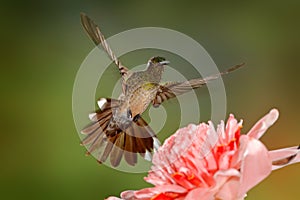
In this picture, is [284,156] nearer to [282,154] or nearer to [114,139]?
[282,154]

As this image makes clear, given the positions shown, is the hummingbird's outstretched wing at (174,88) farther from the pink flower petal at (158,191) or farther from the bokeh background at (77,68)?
the bokeh background at (77,68)

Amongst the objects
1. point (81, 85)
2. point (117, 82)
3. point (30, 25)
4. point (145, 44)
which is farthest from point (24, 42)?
point (117, 82)

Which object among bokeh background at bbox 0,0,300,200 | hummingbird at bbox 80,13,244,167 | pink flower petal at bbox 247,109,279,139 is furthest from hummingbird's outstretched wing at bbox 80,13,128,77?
bokeh background at bbox 0,0,300,200

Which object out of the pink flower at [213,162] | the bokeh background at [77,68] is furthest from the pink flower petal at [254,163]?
the bokeh background at [77,68]

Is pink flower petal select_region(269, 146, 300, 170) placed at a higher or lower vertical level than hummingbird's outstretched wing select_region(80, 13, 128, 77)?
lower

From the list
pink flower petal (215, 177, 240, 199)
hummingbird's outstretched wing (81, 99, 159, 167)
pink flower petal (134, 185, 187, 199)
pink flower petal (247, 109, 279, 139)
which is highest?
hummingbird's outstretched wing (81, 99, 159, 167)

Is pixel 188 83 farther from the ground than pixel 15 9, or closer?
closer

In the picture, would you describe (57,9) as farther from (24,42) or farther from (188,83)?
(188,83)

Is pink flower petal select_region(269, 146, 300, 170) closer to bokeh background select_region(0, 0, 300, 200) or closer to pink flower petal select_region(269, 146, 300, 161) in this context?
pink flower petal select_region(269, 146, 300, 161)
